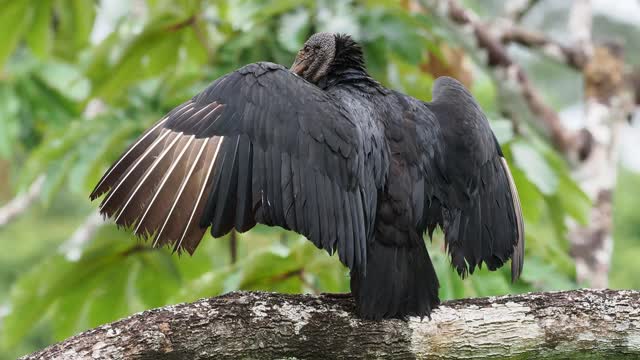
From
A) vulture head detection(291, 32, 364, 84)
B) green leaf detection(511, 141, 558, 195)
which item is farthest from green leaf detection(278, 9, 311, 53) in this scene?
green leaf detection(511, 141, 558, 195)

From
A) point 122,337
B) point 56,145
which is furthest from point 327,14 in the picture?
point 122,337

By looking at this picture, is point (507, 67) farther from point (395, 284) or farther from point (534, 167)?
point (395, 284)

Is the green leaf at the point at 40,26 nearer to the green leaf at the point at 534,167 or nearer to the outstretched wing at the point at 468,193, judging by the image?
the green leaf at the point at 534,167

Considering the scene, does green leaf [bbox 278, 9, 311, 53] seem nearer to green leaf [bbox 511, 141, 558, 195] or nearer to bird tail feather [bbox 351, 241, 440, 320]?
green leaf [bbox 511, 141, 558, 195]

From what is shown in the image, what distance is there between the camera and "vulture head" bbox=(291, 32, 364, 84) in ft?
13.0

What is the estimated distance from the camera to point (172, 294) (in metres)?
5.32

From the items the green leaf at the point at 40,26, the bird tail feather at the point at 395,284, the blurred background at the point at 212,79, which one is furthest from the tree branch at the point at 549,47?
the bird tail feather at the point at 395,284

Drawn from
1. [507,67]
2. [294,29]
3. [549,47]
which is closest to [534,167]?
[294,29]

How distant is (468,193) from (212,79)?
204 cm

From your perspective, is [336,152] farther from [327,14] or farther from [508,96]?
[508,96]

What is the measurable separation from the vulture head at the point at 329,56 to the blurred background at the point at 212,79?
31.1 inches

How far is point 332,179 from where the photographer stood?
135 inches

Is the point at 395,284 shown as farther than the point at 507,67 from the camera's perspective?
No

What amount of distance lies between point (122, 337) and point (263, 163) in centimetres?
66
